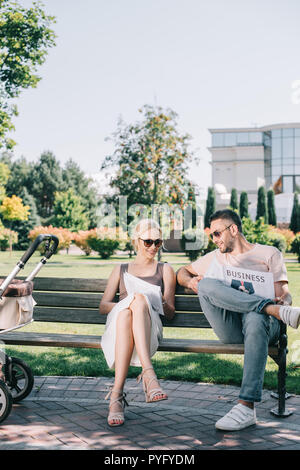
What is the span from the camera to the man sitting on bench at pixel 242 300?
3.64 m

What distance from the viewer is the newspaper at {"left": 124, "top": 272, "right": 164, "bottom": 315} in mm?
4254

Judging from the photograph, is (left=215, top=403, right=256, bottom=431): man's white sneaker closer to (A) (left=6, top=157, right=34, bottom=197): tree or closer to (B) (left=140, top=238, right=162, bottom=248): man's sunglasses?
(B) (left=140, top=238, right=162, bottom=248): man's sunglasses

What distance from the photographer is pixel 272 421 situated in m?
3.91

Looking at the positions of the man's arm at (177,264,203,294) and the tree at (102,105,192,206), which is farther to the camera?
the tree at (102,105,192,206)

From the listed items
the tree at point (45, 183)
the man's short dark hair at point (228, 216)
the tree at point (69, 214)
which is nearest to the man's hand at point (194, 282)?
the man's short dark hair at point (228, 216)

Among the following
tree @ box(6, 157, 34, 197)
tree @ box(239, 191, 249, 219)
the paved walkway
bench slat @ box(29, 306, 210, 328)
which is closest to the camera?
the paved walkway

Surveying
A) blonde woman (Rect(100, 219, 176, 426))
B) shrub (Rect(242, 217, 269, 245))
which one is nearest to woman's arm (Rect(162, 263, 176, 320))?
blonde woman (Rect(100, 219, 176, 426))

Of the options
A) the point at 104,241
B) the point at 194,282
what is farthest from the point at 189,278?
the point at 104,241

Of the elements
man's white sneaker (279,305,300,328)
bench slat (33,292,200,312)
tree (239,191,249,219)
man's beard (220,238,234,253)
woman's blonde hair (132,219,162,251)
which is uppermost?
tree (239,191,249,219)

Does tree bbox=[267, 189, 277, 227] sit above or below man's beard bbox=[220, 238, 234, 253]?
above

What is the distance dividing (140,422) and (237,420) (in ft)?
2.32

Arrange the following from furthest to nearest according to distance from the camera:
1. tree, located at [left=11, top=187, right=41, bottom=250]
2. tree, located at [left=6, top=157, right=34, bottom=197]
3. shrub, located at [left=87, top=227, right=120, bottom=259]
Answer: tree, located at [left=6, top=157, right=34, bottom=197]
tree, located at [left=11, top=187, right=41, bottom=250]
shrub, located at [left=87, top=227, right=120, bottom=259]

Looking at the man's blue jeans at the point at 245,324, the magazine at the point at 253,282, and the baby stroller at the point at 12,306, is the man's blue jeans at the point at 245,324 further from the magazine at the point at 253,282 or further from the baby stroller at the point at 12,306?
the baby stroller at the point at 12,306

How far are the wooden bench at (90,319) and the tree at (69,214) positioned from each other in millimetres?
46477
